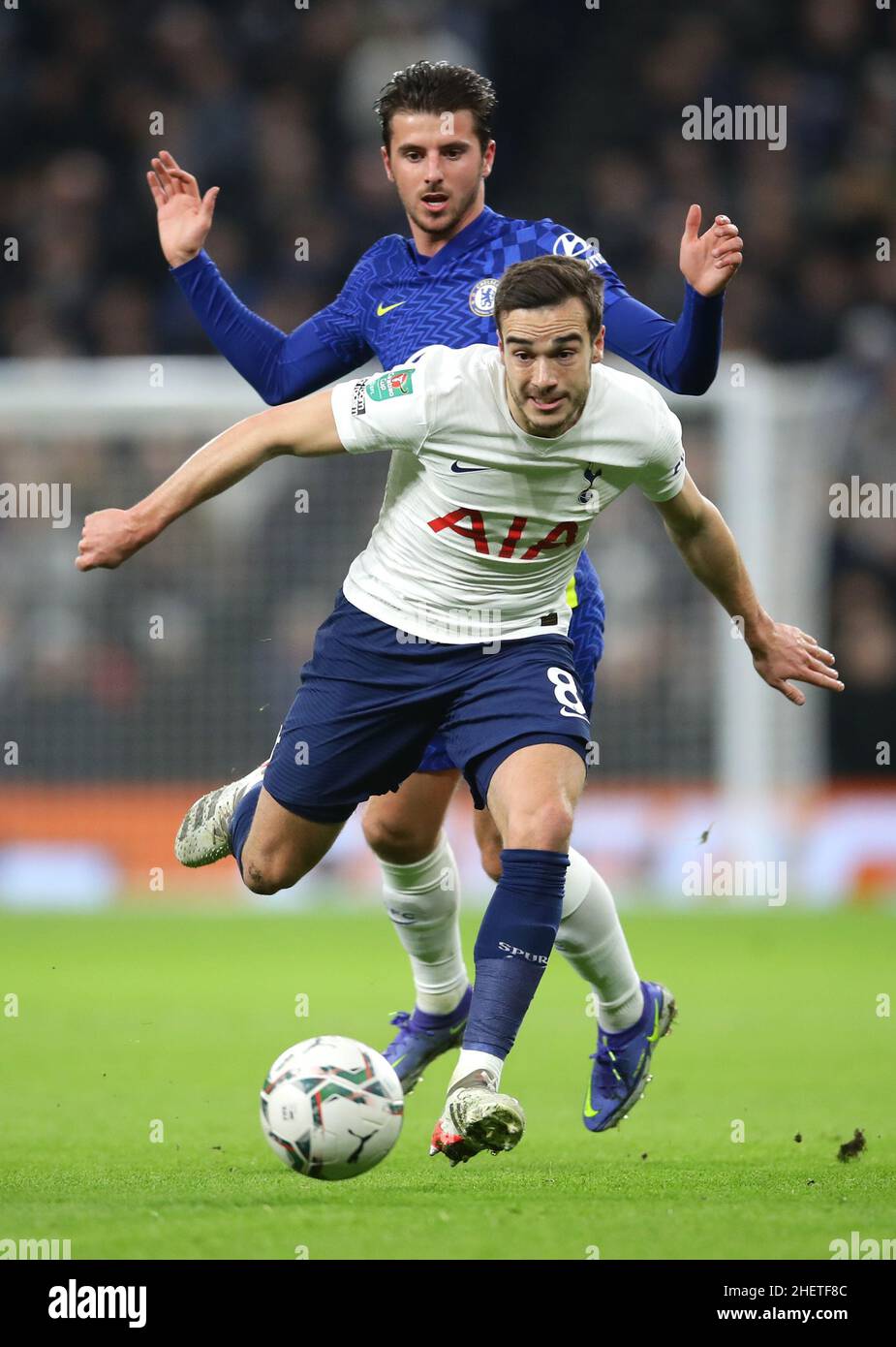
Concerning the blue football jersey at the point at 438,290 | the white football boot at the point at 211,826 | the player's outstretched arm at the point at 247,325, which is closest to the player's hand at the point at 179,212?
the player's outstretched arm at the point at 247,325

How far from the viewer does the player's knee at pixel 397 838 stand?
216 inches

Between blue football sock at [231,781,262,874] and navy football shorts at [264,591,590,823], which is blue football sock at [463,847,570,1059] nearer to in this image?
navy football shorts at [264,591,590,823]

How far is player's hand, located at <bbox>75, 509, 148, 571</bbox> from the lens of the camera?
14.9 ft

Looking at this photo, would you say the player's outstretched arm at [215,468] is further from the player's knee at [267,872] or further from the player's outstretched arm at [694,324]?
the player's knee at [267,872]

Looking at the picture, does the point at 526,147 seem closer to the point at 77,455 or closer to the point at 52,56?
the point at 52,56

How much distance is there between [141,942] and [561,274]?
6661 mm

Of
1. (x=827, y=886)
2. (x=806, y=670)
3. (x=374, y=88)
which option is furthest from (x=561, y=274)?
(x=374, y=88)

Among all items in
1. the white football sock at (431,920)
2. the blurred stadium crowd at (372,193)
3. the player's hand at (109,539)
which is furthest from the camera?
the blurred stadium crowd at (372,193)

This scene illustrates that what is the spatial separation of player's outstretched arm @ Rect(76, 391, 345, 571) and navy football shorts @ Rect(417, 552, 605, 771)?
83 centimetres

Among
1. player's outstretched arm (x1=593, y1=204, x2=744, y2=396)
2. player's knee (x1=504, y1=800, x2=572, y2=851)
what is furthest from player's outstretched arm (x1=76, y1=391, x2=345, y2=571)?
player's knee (x1=504, y1=800, x2=572, y2=851)

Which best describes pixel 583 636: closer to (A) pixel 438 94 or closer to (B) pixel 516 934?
(B) pixel 516 934

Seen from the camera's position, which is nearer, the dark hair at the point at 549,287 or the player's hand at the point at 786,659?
the dark hair at the point at 549,287

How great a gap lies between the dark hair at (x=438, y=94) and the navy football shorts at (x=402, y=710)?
1.21 meters

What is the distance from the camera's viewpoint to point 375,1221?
13.3 feet
